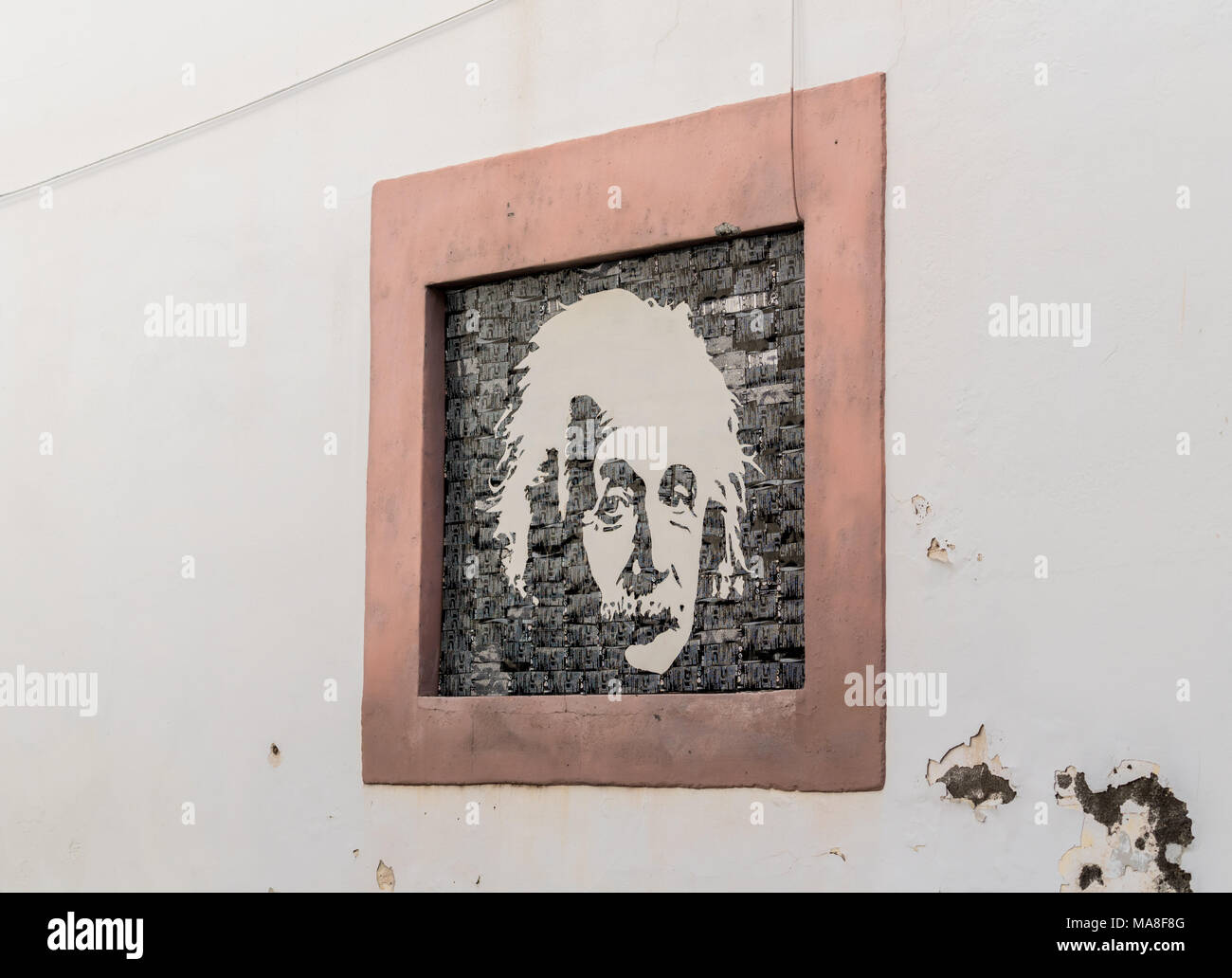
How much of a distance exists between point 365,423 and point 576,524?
93 centimetres

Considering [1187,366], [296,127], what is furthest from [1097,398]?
[296,127]

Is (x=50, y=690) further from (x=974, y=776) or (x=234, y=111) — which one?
(x=974, y=776)

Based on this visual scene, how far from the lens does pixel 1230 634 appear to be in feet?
13.9

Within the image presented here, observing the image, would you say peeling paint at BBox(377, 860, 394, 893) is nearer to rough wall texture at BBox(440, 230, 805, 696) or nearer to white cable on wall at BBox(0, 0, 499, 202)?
rough wall texture at BBox(440, 230, 805, 696)

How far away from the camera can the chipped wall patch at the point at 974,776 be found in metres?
4.54

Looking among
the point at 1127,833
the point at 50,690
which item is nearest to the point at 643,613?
the point at 1127,833

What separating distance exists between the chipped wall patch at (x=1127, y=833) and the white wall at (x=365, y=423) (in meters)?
0.05

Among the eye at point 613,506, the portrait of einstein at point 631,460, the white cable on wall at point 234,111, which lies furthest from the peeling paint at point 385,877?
the white cable on wall at point 234,111

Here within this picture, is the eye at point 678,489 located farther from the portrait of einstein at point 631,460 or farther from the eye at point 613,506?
the eye at point 613,506

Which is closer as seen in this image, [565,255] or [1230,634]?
[1230,634]

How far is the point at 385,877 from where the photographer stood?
5621 mm

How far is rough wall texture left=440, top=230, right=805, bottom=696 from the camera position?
5145 mm
